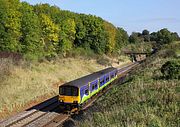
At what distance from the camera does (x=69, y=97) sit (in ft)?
86.9

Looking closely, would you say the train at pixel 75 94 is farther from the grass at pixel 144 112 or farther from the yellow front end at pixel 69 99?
the grass at pixel 144 112

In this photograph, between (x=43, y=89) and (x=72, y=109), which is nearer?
(x=72, y=109)

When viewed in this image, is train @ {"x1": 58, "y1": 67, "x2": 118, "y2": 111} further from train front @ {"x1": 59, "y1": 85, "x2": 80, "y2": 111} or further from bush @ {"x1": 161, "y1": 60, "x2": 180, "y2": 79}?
bush @ {"x1": 161, "y1": 60, "x2": 180, "y2": 79}

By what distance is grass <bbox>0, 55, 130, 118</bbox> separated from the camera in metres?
28.2

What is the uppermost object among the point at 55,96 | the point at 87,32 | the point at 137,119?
the point at 87,32

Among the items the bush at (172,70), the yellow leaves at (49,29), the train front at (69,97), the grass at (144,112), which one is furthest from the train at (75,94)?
the yellow leaves at (49,29)

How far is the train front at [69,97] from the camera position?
26312mm

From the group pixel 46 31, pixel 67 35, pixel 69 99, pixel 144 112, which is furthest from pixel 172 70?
pixel 67 35

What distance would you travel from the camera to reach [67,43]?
59.2m

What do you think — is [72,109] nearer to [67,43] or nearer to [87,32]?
[67,43]

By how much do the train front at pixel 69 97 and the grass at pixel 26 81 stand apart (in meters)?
3.82

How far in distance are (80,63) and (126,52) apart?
185ft

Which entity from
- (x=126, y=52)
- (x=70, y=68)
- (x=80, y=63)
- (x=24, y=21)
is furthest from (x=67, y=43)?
(x=126, y=52)

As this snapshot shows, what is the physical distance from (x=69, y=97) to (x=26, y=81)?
344 inches
